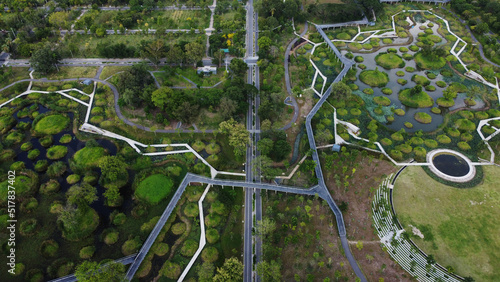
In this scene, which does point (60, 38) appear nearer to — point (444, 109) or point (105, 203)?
point (105, 203)

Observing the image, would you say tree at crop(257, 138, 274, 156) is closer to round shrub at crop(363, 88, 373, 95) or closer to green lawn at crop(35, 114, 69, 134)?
round shrub at crop(363, 88, 373, 95)

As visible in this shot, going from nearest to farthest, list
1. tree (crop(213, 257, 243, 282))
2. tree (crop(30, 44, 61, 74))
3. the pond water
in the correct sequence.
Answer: tree (crop(213, 257, 243, 282)), the pond water, tree (crop(30, 44, 61, 74))

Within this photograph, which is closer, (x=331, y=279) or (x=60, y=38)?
(x=331, y=279)

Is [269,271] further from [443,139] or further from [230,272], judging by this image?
[443,139]

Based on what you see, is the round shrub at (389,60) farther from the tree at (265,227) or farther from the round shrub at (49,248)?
the round shrub at (49,248)

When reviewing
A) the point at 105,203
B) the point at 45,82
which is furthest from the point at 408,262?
the point at 45,82

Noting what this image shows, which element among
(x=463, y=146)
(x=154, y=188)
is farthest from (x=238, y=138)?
(x=463, y=146)

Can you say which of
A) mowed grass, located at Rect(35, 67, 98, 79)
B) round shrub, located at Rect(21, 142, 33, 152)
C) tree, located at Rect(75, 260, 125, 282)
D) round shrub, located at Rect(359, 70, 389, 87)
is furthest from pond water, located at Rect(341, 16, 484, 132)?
round shrub, located at Rect(21, 142, 33, 152)
